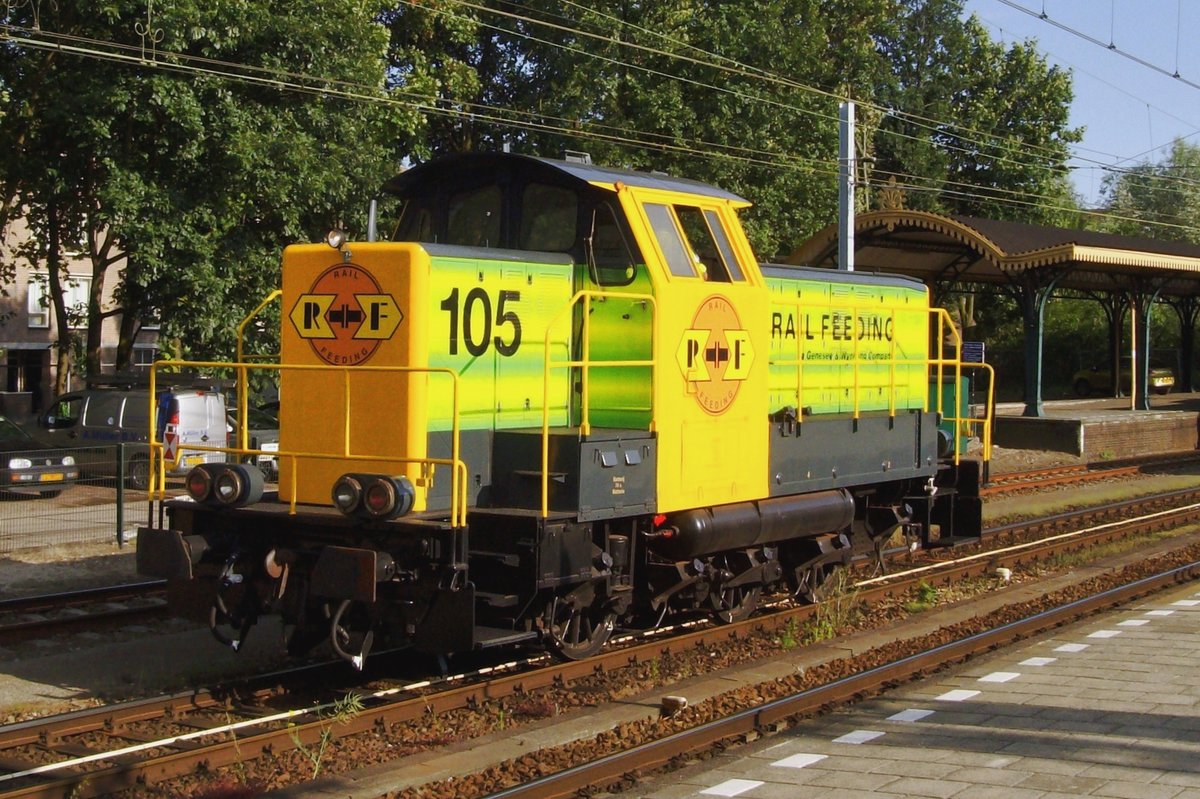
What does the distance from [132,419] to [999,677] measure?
15773mm

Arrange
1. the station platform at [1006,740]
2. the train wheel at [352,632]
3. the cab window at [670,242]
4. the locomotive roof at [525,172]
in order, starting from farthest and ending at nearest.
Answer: the cab window at [670,242] < the locomotive roof at [525,172] < the train wheel at [352,632] < the station platform at [1006,740]

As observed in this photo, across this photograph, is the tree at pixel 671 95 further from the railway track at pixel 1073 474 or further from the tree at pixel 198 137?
the railway track at pixel 1073 474

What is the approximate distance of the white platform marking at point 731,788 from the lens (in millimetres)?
6059

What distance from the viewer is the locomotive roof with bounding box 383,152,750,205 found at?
28.2ft

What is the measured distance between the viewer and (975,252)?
28047 millimetres

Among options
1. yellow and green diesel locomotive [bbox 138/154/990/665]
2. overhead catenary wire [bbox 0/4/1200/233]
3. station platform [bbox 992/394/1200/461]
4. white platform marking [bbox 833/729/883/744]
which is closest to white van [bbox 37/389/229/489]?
overhead catenary wire [bbox 0/4/1200/233]

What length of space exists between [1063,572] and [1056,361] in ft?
144

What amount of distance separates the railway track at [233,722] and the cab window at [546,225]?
297 centimetres

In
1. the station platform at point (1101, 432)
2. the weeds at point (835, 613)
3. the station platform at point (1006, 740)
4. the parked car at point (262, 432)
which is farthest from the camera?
the station platform at point (1101, 432)

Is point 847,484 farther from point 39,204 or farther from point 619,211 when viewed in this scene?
point 39,204

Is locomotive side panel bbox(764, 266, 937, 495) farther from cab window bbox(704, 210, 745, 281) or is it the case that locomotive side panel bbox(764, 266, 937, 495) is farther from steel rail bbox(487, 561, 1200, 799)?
steel rail bbox(487, 561, 1200, 799)

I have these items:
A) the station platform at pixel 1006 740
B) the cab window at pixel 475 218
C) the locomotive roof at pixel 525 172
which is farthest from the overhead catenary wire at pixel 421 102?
the station platform at pixel 1006 740

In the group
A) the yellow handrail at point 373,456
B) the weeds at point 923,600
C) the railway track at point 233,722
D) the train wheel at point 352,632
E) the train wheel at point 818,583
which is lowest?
the railway track at point 233,722

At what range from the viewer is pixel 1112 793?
19.2 ft
